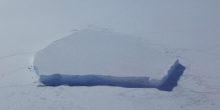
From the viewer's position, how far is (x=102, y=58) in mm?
2801

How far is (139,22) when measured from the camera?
398 cm

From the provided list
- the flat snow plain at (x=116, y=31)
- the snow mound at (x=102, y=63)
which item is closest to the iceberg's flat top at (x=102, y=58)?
the snow mound at (x=102, y=63)

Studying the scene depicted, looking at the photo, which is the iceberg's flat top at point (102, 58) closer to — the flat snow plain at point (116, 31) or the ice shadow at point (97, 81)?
the ice shadow at point (97, 81)

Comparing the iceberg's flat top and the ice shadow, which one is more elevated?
the iceberg's flat top

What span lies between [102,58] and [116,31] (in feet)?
3.04

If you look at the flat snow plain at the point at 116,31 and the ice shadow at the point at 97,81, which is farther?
the ice shadow at the point at 97,81

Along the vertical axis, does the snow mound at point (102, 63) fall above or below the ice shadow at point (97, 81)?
above

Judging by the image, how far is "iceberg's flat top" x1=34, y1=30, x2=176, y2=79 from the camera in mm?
2584

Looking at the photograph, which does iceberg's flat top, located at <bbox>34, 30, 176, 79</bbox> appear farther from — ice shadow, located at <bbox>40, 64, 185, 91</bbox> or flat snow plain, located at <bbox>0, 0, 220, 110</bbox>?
flat snow plain, located at <bbox>0, 0, 220, 110</bbox>

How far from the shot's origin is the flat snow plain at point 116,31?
232 cm

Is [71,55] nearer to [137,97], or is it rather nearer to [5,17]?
[137,97]

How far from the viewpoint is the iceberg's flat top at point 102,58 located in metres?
2.58

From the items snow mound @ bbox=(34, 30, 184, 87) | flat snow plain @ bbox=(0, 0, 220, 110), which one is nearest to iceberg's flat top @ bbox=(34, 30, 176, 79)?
snow mound @ bbox=(34, 30, 184, 87)

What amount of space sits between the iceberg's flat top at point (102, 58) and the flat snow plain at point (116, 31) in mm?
144
